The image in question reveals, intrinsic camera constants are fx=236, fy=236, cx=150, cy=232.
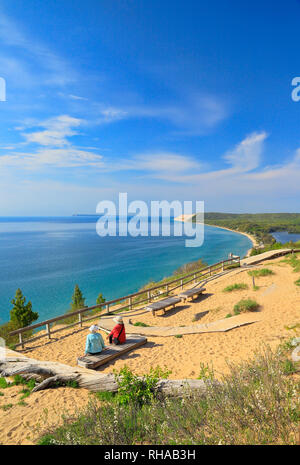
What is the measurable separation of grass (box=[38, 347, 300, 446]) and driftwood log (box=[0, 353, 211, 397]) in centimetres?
93

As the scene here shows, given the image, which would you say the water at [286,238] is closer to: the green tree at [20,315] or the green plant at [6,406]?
the green tree at [20,315]

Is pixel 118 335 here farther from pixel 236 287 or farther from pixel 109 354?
pixel 236 287

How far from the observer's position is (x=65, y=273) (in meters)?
45.2

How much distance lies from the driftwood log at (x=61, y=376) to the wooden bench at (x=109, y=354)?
2.82ft

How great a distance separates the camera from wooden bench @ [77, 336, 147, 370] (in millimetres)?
5895

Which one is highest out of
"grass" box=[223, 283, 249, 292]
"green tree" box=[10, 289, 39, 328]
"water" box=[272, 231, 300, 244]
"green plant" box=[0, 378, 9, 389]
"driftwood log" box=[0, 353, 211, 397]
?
"driftwood log" box=[0, 353, 211, 397]

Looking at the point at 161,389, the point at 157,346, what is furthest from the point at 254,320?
the point at 161,389

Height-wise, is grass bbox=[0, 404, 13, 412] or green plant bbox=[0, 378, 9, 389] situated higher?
grass bbox=[0, 404, 13, 412]

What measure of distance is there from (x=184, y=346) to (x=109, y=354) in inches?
86.4

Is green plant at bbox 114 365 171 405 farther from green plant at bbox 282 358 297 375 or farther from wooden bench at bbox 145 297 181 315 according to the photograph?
wooden bench at bbox 145 297 181 315

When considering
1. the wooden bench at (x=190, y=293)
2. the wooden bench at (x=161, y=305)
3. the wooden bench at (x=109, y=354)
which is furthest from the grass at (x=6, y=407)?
the wooden bench at (x=190, y=293)

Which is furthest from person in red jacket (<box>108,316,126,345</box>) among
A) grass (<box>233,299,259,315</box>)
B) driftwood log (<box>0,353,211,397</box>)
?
grass (<box>233,299,259,315</box>)

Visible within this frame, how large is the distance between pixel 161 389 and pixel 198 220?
7723 inches

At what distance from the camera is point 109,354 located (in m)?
6.33
